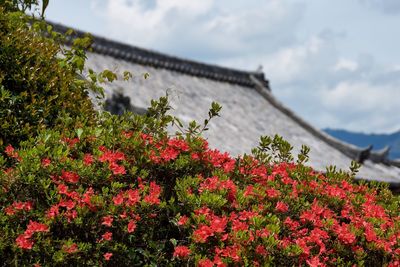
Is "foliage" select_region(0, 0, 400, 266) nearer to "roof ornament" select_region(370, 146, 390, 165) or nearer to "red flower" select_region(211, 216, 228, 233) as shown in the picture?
"red flower" select_region(211, 216, 228, 233)

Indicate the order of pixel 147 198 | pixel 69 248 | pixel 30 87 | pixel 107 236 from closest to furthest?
pixel 69 248 → pixel 107 236 → pixel 147 198 → pixel 30 87

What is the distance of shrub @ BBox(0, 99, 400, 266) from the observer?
4.27m

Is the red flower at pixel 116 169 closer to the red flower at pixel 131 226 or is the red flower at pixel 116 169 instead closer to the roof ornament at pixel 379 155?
the red flower at pixel 131 226

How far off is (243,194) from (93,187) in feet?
3.40

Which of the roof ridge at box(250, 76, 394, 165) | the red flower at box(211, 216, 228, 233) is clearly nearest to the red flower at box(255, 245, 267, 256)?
the red flower at box(211, 216, 228, 233)

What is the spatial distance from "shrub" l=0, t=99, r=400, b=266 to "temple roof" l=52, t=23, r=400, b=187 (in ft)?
25.3

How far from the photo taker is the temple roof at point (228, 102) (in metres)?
14.6

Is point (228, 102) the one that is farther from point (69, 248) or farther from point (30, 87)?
point (69, 248)

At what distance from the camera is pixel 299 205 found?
488cm

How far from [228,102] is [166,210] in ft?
44.1

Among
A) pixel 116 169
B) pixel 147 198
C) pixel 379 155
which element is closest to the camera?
pixel 147 198

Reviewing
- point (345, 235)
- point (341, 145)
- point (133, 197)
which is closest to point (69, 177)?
point (133, 197)

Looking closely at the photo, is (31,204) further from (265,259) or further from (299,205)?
(299,205)

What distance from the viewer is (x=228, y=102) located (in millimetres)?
17984
